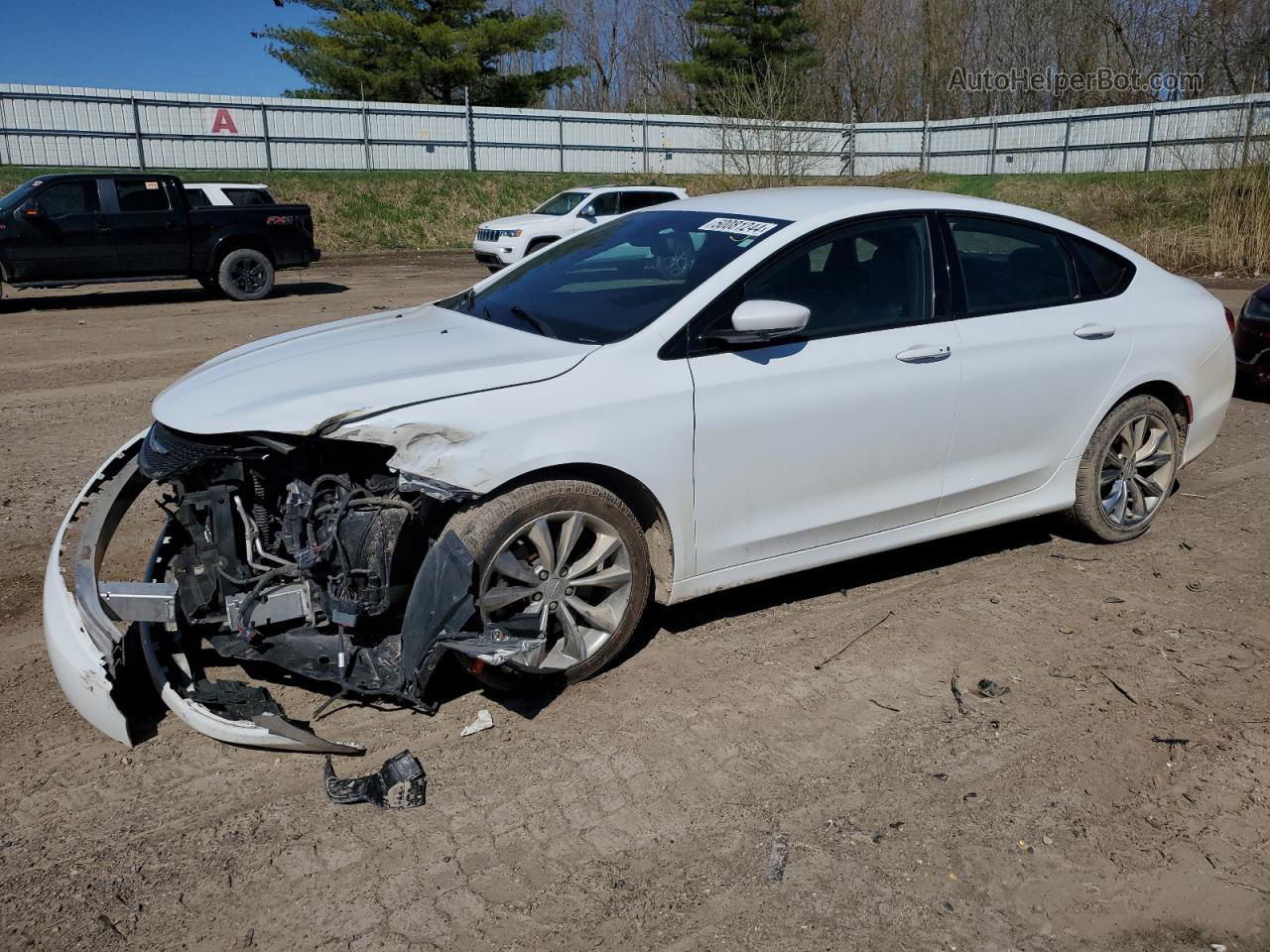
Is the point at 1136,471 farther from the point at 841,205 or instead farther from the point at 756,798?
the point at 756,798

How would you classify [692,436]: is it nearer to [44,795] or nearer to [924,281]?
[924,281]

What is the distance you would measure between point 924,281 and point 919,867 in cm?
255

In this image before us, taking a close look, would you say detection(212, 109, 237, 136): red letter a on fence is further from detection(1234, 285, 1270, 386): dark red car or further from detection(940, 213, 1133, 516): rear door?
detection(940, 213, 1133, 516): rear door

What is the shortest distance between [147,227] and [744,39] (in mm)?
33299

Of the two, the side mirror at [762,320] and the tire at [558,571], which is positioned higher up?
the side mirror at [762,320]

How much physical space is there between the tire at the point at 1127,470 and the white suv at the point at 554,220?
51.8 feet

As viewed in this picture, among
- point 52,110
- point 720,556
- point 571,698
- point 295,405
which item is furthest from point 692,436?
point 52,110

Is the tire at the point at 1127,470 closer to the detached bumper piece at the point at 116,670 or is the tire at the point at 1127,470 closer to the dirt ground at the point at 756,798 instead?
the dirt ground at the point at 756,798

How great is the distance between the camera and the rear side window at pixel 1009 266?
475 cm

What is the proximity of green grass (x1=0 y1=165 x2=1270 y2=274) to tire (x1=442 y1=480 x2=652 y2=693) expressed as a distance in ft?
62.4

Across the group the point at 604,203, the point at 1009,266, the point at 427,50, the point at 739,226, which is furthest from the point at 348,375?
the point at 427,50

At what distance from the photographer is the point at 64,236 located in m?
14.9

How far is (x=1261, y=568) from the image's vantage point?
520 centimetres

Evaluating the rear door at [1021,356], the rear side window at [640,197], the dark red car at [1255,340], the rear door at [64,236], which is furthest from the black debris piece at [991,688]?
the rear side window at [640,197]
